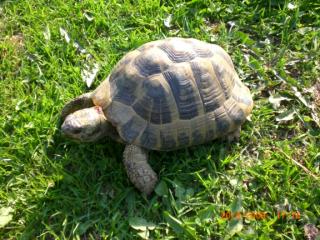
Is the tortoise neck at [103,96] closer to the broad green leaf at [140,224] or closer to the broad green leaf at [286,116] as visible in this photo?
the broad green leaf at [140,224]

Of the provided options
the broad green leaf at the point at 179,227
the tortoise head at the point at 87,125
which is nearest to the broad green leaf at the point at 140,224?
the broad green leaf at the point at 179,227

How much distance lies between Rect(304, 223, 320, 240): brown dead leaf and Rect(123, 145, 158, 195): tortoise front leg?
1.21m

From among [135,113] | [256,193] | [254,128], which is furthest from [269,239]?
[135,113]

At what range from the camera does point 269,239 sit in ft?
10.4

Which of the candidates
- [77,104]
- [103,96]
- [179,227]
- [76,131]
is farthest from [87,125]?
[179,227]

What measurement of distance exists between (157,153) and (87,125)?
0.66 metres

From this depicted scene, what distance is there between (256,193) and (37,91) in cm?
222

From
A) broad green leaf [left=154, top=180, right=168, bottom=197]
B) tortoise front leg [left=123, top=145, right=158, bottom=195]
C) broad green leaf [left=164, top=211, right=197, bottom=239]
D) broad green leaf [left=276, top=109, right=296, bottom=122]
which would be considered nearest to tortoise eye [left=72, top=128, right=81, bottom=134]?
tortoise front leg [left=123, top=145, right=158, bottom=195]

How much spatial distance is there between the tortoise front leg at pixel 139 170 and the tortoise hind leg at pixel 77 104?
64 cm

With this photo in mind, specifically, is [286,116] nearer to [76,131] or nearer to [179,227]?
[179,227]

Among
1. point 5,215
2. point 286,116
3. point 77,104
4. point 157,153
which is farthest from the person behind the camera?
point 286,116

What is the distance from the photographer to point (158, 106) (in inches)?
131

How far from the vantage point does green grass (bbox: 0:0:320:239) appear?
3.30 m

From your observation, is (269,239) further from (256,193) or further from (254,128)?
(254,128)
